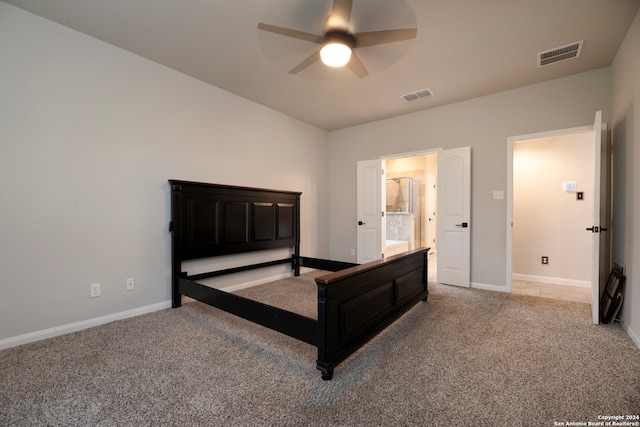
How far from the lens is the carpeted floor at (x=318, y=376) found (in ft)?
4.89

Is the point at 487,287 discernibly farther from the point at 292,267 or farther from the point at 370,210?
the point at 292,267

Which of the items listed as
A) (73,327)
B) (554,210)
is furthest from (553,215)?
(73,327)

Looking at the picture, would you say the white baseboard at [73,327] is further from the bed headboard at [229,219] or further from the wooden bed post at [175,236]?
the bed headboard at [229,219]

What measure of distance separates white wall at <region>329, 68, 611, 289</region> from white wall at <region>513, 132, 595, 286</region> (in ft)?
2.42

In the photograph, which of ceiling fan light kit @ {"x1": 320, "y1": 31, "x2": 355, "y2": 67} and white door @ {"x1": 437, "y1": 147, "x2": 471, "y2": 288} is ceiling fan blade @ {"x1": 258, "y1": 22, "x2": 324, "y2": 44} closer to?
ceiling fan light kit @ {"x1": 320, "y1": 31, "x2": 355, "y2": 67}

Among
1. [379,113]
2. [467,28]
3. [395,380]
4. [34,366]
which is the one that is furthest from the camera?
[379,113]

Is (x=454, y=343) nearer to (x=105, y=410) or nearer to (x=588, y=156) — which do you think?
(x=105, y=410)

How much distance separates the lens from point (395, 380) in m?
1.80

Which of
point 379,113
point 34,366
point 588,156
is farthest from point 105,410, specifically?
point 588,156

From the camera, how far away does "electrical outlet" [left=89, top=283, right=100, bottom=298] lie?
8.68 feet

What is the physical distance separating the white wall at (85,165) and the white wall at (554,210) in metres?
4.78

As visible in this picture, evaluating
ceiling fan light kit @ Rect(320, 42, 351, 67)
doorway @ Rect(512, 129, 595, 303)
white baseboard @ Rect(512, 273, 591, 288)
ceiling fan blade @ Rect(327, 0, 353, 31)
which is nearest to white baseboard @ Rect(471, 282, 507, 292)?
doorway @ Rect(512, 129, 595, 303)

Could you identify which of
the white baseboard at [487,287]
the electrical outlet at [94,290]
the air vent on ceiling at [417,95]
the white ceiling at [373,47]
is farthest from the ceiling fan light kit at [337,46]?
the white baseboard at [487,287]

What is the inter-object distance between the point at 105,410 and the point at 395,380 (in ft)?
5.65
